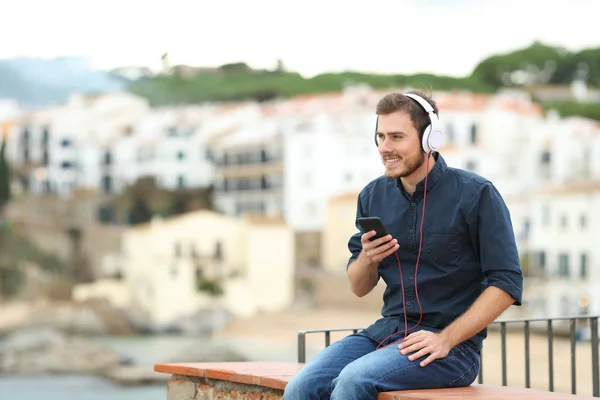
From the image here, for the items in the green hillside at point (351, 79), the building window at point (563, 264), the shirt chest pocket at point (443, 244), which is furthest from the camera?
the green hillside at point (351, 79)

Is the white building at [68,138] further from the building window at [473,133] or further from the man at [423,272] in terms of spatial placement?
the man at [423,272]

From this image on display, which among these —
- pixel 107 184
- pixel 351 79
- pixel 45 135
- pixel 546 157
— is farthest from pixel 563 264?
pixel 45 135

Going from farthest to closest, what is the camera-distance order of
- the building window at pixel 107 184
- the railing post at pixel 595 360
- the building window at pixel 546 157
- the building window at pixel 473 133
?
the building window at pixel 107 184 < the building window at pixel 473 133 < the building window at pixel 546 157 < the railing post at pixel 595 360

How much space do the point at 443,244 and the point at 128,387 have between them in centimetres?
3492

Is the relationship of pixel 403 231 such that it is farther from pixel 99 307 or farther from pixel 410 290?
pixel 99 307

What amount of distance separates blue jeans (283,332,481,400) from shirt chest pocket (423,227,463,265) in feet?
0.65

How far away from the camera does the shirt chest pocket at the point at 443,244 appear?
252 centimetres

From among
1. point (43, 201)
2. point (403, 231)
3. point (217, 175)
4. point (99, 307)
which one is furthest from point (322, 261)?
point (403, 231)

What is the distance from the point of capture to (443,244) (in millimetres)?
2523

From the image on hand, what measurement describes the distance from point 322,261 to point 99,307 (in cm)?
806

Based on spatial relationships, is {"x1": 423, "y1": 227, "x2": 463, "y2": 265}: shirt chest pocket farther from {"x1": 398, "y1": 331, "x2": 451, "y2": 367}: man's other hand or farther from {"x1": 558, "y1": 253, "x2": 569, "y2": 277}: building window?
{"x1": 558, "y1": 253, "x2": 569, "y2": 277}: building window

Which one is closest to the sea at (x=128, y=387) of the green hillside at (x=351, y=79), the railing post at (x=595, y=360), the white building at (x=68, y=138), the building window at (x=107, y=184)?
the building window at (x=107, y=184)

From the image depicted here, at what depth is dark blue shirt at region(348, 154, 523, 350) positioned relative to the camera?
97.5 inches

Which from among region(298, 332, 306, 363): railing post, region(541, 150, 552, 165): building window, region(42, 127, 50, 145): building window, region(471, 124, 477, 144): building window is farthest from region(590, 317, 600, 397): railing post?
region(42, 127, 50, 145): building window
